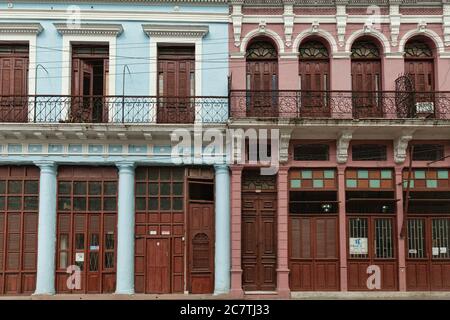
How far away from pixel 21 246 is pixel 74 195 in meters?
2.01

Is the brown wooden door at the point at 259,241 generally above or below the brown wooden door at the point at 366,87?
below

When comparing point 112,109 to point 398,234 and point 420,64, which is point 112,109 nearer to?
point 398,234

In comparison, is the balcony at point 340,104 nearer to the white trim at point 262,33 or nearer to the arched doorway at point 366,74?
the arched doorway at point 366,74

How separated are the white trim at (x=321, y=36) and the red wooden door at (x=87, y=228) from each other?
6486 mm

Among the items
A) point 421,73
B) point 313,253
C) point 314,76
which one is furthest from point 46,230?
point 421,73

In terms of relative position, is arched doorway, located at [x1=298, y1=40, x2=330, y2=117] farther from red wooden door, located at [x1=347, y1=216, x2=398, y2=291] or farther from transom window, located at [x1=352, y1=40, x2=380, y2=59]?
red wooden door, located at [x1=347, y1=216, x2=398, y2=291]

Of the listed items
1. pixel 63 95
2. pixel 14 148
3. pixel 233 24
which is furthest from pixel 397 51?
pixel 14 148

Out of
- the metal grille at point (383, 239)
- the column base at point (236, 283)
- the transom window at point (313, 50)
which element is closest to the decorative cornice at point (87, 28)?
the transom window at point (313, 50)

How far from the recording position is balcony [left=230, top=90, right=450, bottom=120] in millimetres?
16906

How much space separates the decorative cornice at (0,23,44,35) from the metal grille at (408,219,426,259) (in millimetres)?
12055

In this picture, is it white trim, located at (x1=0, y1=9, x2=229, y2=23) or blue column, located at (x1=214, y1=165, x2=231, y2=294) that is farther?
white trim, located at (x1=0, y1=9, x2=229, y2=23)

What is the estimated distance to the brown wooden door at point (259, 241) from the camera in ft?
55.8

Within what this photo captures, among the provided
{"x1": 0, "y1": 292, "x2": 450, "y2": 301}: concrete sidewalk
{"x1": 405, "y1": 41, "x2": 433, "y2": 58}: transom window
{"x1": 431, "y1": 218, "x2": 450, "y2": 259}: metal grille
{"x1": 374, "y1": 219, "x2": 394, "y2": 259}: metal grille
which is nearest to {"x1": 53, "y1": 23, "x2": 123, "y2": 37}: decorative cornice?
{"x1": 0, "y1": 292, "x2": 450, "y2": 301}: concrete sidewalk

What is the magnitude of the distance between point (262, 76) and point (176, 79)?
8.37 ft
